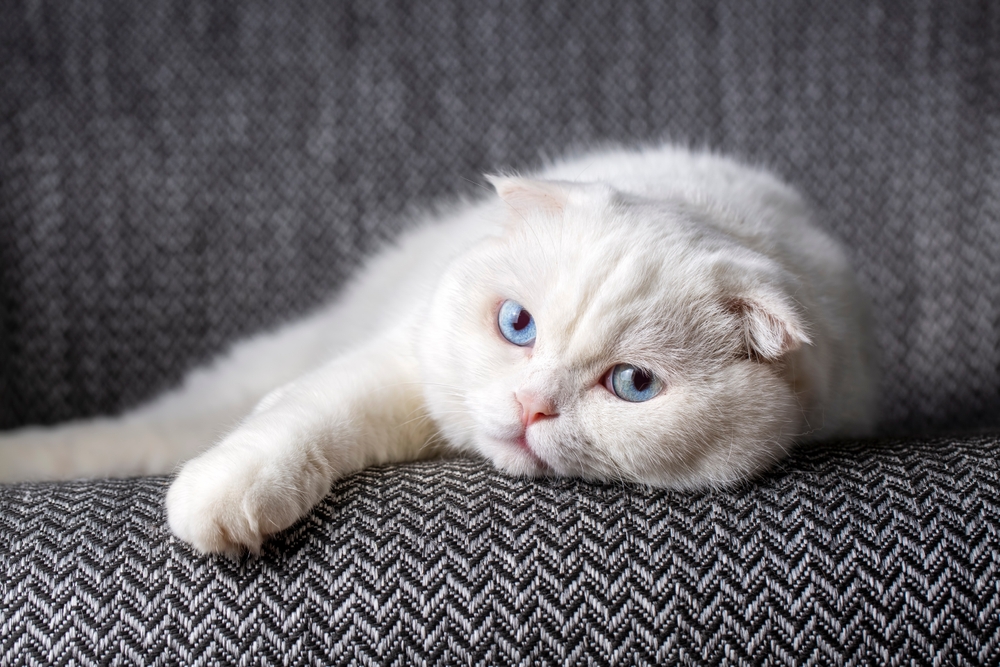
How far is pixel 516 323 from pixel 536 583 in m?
0.35

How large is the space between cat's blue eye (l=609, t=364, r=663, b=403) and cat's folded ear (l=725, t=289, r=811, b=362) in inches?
5.2

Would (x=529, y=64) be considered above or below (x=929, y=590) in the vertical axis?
above

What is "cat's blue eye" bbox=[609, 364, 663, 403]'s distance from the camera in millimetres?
922

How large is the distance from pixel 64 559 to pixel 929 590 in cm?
91

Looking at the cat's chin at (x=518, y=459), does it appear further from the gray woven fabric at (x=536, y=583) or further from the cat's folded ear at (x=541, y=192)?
the cat's folded ear at (x=541, y=192)

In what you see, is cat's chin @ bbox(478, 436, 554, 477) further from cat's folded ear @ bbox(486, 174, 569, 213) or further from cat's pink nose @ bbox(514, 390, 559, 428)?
cat's folded ear @ bbox(486, 174, 569, 213)

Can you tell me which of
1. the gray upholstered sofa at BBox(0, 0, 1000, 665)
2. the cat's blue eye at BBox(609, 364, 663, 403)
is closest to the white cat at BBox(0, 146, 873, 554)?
the cat's blue eye at BBox(609, 364, 663, 403)

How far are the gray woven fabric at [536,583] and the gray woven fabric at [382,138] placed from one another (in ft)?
3.42

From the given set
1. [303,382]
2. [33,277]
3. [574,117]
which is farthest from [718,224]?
[33,277]

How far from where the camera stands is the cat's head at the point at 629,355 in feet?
2.96

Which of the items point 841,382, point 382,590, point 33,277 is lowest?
point 33,277

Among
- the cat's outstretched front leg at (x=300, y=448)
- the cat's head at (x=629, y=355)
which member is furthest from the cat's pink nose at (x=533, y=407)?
the cat's outstretched front leg at (x=300, y=448)

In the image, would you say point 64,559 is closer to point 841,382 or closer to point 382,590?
point 382,590

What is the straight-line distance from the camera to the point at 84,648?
0.73m
